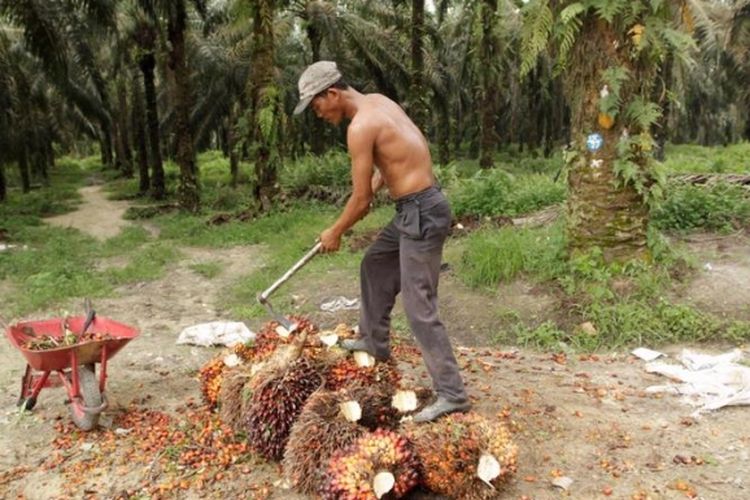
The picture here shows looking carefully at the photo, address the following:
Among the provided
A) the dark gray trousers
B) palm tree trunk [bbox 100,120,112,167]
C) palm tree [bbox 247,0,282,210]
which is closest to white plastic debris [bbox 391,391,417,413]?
the dark gray trousers

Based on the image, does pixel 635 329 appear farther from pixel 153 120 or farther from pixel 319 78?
pixel 153 120

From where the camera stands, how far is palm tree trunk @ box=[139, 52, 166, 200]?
16.6 metres

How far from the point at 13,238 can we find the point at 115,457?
31.4 feet

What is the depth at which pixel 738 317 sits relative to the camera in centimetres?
570

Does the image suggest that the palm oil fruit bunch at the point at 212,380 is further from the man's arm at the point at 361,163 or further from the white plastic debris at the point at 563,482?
the white plastic debris at the point at 563,482

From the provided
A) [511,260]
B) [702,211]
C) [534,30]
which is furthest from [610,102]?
[702,211]

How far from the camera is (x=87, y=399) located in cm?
417

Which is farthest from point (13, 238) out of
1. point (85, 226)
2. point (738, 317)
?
point (738, 317)

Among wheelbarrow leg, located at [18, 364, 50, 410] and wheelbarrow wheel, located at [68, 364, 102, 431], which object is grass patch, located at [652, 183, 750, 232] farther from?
wheelbarrow leg, located at [18, 364, 50, 410]

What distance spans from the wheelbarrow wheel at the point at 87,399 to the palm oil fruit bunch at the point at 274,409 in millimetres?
1138

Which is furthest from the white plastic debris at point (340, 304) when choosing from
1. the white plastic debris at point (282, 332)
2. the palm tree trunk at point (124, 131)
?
the palm tree trunk at point (124, 131)

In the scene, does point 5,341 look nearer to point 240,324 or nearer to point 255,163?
point 240,324

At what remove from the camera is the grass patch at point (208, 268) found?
29.2 feet

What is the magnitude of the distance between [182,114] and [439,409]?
12.6 m
